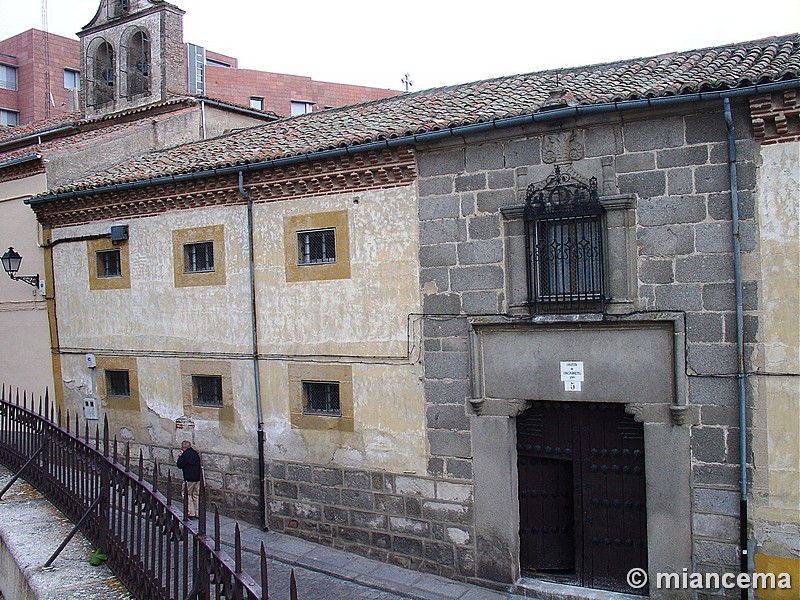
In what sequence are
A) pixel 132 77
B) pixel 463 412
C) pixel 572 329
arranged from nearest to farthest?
pixel 572 329, pixel 463 412, pixel 132 77

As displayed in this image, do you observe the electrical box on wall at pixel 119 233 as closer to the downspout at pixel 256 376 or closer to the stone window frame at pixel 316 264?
the downspout at pixel 256 376

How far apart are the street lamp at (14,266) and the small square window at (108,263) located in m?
1.66

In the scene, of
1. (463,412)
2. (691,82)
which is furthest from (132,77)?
(691,82)

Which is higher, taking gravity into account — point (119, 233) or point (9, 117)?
point (9, 117)

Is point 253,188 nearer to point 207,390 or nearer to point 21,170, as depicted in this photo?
point 207,390

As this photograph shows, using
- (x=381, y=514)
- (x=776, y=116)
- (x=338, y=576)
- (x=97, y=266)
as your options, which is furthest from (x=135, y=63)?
(x=776, y=116)

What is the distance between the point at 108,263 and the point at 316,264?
442 centimetres

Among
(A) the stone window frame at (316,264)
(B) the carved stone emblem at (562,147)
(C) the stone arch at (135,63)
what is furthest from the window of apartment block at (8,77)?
(B) the carved stone emblem at (562,147)

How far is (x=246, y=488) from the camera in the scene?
416 inches

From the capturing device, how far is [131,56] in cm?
1691

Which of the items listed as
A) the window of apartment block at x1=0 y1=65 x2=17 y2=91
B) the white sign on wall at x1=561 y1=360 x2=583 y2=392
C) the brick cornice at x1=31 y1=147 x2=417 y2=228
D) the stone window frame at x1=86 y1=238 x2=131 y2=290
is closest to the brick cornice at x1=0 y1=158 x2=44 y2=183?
the brick cornice at x1=31 y1=147 x2=417 y2=228

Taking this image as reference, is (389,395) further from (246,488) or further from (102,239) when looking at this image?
(102,239)

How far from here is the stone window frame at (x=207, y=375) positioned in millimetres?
10719

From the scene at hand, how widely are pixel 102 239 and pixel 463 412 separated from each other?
7026mm
